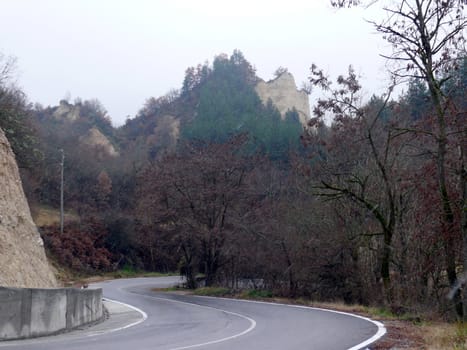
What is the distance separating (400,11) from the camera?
52.4 feet

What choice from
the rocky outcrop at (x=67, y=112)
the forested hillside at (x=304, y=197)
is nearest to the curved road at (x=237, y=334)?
the forested hillside at (x=304, y=197)

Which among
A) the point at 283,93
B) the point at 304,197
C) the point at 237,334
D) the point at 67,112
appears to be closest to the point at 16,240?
the point at 237,334

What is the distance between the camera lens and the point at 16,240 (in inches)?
878

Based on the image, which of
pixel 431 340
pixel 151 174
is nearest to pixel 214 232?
pixel 151 174

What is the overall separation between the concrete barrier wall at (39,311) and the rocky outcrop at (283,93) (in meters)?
97.6

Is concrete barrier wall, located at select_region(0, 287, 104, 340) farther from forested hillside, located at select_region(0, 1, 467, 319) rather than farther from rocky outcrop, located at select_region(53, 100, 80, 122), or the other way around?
rocky outcrop, located at select_region(53, 100, 80, 122)

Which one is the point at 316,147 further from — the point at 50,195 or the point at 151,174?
the point at 50,195

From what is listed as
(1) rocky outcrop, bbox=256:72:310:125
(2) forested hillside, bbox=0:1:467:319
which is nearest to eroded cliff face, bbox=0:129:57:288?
(2) forested hillside, bbox=0:1:467:319

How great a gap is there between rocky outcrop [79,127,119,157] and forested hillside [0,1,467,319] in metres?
2.82

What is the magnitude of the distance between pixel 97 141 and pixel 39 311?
90.4 m

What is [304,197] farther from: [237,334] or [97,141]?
[97,141]

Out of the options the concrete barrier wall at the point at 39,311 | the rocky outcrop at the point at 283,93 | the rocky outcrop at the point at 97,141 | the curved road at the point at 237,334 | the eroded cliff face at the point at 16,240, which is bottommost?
the curved road at the point at 237,334

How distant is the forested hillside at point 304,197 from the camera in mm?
17547

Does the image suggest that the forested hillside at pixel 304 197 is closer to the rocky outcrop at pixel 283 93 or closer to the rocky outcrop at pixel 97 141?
the rocky outcrop at pixel 97 141
